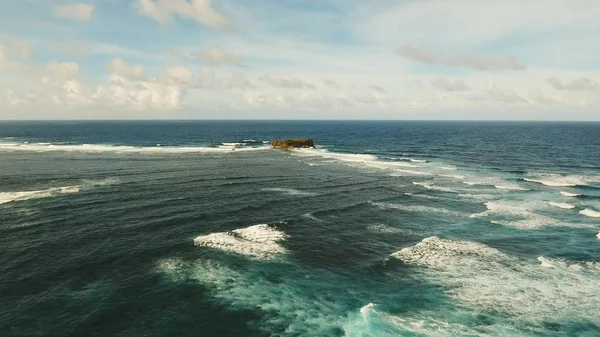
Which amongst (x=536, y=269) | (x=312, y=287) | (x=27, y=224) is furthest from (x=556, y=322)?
(x=27, y=224)

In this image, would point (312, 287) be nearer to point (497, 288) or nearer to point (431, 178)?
point (497, 288)

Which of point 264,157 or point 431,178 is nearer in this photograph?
point 431,178

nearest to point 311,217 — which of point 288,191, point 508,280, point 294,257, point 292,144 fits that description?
point 294,257

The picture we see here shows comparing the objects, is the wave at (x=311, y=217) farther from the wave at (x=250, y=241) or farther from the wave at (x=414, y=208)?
the wave at (x=414, y=208)

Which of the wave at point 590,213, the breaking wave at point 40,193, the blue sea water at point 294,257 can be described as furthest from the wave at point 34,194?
the wave at point 590,213

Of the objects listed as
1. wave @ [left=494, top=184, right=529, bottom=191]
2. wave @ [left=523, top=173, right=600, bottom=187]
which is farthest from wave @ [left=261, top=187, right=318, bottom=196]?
wave @ [left=523, top=173, right=600, bottom=187]

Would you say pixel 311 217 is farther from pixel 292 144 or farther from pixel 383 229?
pixel 292 144

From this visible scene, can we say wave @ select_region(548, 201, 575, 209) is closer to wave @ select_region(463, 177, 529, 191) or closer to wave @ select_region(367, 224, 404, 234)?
wave @ select_region(463, 177, 529, 191)
